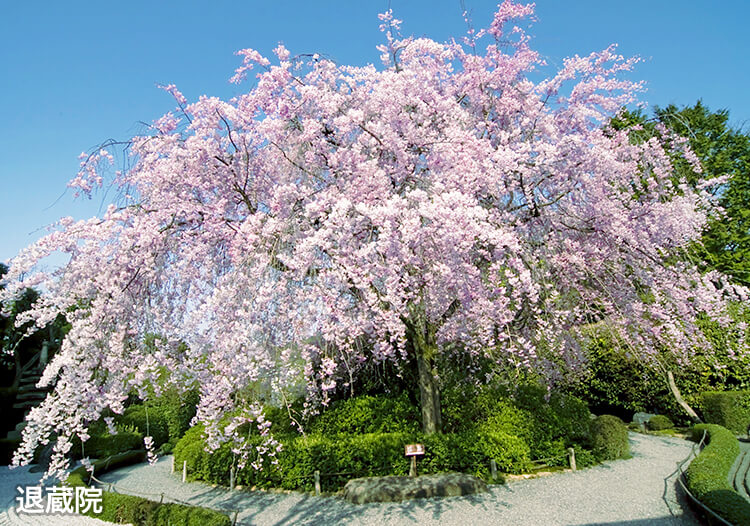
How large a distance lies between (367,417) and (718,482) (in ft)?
21.4

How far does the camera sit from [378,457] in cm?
935

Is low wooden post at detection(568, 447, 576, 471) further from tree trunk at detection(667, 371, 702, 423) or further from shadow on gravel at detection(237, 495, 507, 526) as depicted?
tree trunk at detection(667, 371, 702, 423)

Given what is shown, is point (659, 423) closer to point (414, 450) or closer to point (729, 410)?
point (729, 410)

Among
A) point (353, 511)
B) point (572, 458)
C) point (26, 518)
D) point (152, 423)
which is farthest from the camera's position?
point (152, 423)

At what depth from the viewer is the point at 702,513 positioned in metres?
6.79

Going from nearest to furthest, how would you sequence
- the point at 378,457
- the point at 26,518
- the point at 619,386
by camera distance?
the point at 26,518 → the point at 378,457 → the point at 619,386

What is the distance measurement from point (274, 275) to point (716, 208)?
27.4ft

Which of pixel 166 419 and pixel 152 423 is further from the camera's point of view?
pixel 166 419

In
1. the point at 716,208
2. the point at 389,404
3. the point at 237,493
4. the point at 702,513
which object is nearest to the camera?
the point at 702,513

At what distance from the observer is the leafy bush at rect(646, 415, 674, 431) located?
15.5 meters

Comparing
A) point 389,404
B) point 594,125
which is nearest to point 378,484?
point 389,404

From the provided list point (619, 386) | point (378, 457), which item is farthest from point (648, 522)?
point (619, 386)

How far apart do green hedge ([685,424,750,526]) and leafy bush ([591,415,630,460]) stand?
1739 mm

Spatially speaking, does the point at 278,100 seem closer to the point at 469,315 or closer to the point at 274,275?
the point at 274,275
